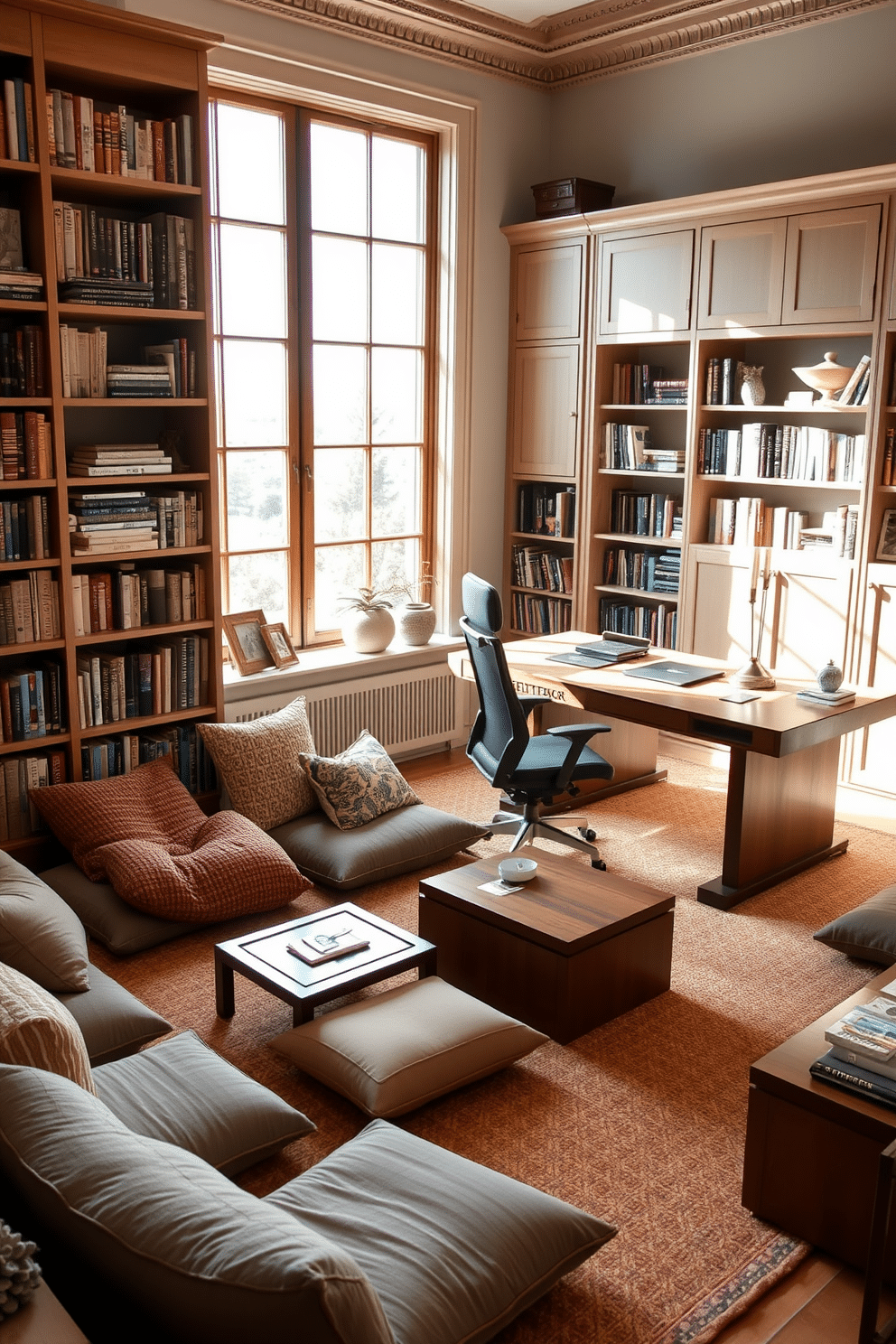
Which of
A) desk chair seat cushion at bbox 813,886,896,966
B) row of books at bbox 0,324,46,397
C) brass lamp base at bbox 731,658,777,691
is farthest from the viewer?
brass lamp base at bbox 731,658,777,691

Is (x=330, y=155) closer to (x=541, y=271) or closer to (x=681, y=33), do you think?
(x=541, y=271)

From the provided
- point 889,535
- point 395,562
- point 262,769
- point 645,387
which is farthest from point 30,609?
point 889,535

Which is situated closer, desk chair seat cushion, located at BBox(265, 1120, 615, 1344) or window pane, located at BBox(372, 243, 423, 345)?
desk chair seat cushion, located at BBox(265, 1120, 615, 1344)

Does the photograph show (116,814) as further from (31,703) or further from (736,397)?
(736,397)

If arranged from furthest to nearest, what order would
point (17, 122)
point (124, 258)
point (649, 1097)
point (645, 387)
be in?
point (645, 387), point (124, 258), point (17, 122), point (649, 1097)

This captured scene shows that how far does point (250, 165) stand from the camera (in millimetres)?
4930

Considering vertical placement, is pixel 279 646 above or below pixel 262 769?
above

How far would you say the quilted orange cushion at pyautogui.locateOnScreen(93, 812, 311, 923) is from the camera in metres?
3.62

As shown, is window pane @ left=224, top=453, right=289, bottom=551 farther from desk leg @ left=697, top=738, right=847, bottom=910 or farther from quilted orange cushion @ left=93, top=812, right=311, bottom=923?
desk leg @ left=697, top=738, right=847, bottom=910

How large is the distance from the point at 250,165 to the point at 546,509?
219 cm

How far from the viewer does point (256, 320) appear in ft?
16.6

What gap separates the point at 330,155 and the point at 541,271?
3.96 feet

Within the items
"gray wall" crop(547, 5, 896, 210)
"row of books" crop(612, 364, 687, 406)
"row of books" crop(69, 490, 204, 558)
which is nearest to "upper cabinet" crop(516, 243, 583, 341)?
"row of books" crop(612, 364, 687, 406)

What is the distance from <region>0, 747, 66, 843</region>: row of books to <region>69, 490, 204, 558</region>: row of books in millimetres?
765
